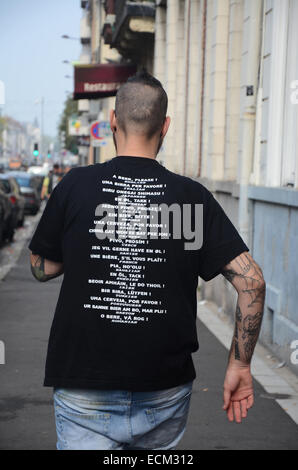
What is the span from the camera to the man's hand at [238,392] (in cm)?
314

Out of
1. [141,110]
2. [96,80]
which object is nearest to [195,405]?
[141,110]

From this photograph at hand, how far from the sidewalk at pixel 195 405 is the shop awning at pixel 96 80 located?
601 inches

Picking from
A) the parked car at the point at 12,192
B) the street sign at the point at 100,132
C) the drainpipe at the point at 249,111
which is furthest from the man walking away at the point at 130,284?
the street sign at the point at 100,132

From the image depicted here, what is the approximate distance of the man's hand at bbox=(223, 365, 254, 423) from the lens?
3.14 metres

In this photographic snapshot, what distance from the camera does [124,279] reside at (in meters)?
2.94

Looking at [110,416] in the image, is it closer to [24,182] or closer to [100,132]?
[100,132]

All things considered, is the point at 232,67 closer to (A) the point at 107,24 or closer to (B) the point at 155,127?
(B) the point at 155,127

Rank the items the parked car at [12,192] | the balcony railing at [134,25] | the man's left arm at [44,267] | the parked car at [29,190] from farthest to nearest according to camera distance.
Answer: the parked car at [29,190] < the parked car at [12,192] < the balcony railing at [134,25] < the man's left arm at [44,267]

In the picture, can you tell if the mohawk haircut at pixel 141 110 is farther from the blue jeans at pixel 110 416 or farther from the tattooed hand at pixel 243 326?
the blue jeans at pixel 110 416

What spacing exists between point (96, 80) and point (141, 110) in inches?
911

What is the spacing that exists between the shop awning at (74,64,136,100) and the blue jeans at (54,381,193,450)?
2277cm

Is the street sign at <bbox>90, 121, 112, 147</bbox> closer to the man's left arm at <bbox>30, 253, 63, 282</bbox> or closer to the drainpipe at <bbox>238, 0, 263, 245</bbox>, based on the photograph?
the drainpipe at <bbox>238, 0, 263, 245</bbox>

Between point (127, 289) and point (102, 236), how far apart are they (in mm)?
186
